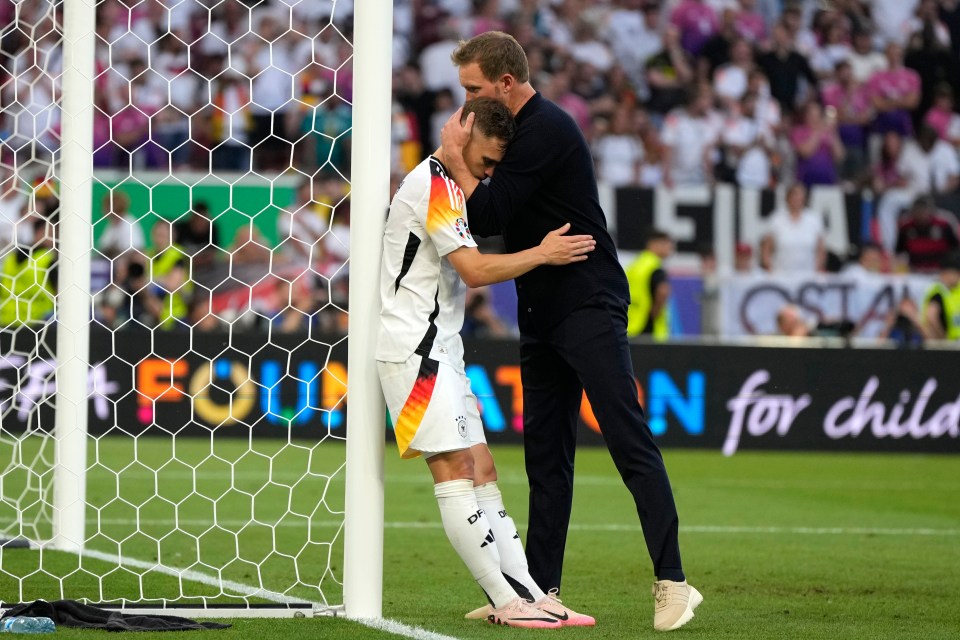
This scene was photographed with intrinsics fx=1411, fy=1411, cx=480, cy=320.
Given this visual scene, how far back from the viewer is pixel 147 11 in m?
16.3

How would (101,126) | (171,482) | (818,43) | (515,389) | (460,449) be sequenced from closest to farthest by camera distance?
(460,449), (171,482), (515,389), (101,126), (818,43)

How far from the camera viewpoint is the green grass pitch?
16.0ft

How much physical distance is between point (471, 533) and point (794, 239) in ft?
36.3

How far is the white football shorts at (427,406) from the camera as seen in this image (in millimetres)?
4449

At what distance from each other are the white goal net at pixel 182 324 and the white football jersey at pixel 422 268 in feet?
0.91

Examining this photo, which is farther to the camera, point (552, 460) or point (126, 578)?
point (126, 578)

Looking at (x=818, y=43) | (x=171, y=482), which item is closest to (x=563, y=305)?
(x=171, y=482)

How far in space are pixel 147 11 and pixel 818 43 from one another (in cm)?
894

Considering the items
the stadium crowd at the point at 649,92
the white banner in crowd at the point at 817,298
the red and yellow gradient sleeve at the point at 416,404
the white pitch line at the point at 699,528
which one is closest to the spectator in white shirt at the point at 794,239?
the stadium crowd at the point at 649,92

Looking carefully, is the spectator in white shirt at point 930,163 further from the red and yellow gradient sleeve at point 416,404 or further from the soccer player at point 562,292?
the red and yellow gradient sleeve at point 416,404

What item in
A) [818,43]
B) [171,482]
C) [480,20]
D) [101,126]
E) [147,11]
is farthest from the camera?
[818,43]

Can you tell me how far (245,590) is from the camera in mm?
5348

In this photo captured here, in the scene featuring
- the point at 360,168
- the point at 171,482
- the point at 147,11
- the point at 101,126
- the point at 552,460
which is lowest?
the point at 171,482

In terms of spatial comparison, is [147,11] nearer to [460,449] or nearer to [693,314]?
[693,314]
